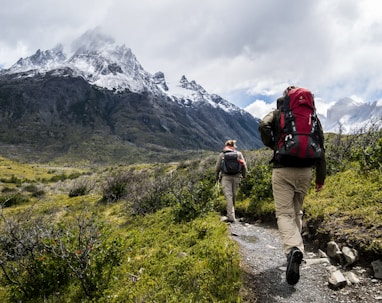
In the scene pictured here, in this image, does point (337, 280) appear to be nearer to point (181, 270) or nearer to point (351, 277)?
point (351, 277)

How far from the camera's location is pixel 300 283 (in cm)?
468

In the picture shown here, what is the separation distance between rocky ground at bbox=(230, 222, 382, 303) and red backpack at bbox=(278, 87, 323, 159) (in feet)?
6.54

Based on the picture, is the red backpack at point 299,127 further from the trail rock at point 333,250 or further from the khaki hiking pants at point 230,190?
the khaki hiking pants at point 230,190

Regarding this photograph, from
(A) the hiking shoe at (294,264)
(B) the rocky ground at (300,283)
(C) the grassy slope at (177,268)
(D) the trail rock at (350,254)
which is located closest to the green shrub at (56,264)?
(C) the grassy slope at (177,268)

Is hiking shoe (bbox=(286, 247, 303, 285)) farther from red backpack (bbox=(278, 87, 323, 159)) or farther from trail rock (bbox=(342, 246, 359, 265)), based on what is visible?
red backpack (bbox=(278, 87, 323, 159))

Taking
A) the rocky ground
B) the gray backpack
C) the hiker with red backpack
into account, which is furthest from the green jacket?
the gray backpack

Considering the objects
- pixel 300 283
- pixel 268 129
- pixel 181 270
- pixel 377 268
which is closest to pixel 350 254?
pixel 377 268

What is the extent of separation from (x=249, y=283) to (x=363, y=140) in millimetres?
9086

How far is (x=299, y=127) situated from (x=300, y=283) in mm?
2483

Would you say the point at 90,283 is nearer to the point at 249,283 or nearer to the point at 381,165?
the point at 249,283

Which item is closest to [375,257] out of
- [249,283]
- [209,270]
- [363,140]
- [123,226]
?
[249,283]

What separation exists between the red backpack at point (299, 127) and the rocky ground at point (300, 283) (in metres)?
1.99

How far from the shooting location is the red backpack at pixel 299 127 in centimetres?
462

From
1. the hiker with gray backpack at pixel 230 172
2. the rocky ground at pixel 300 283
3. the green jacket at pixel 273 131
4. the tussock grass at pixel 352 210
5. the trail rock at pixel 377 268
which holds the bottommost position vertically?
the rocky ground at pixel 300 283
